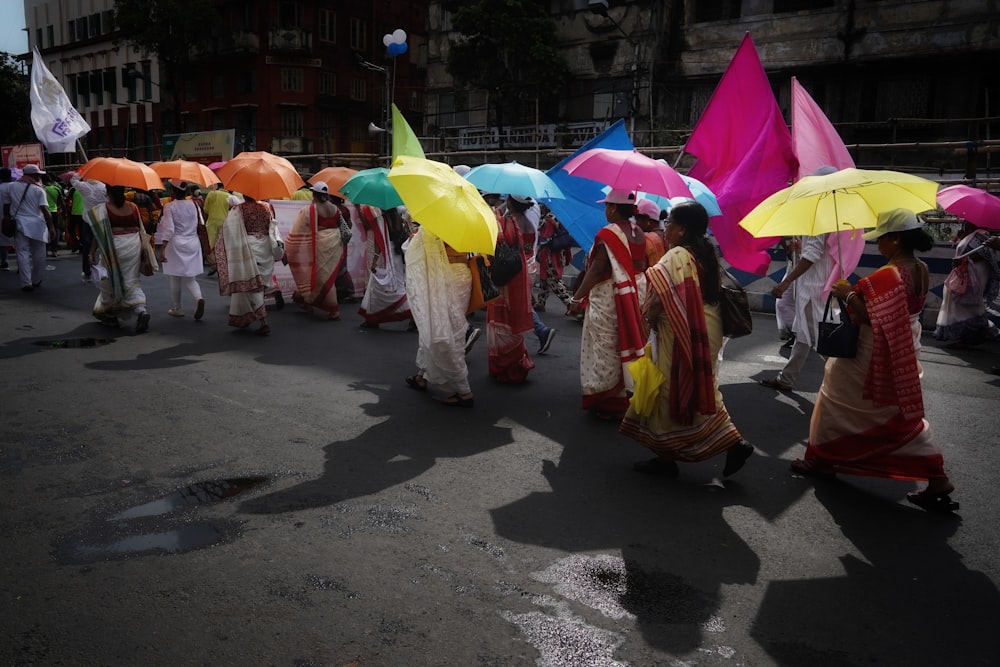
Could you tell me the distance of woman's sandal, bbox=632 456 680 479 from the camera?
4648 millimetres

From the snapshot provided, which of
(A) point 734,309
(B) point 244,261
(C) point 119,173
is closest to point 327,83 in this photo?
(B) point 244,261

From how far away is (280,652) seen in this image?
2721mm

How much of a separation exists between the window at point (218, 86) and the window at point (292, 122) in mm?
4959

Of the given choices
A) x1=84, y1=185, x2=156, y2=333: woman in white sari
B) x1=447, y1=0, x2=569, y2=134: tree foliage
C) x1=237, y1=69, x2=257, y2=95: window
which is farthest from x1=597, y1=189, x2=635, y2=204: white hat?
x1=237, y1=69, x2=257, y2=95: window

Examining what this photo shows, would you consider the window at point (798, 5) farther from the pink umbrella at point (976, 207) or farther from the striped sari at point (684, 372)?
the striped sari at point (684, 372)

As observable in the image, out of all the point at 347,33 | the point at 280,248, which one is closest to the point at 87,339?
the point at 280,248

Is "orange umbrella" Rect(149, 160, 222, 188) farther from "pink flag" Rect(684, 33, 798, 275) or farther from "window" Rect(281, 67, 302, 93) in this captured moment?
"window" Rect(281, 67, 302, 93)

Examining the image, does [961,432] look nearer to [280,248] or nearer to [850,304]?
[850,304]

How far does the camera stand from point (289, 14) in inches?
1517

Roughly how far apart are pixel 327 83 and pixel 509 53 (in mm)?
15613

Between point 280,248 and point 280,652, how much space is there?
23.1 ft

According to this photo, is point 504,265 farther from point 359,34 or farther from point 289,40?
point 359,34

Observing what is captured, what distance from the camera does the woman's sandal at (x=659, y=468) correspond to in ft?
15.3

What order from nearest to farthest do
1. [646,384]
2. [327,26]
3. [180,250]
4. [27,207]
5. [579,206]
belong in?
1. [646,384]
2. [579,206]
3. [180,250]
4. [27,207]
5. [327,26]
